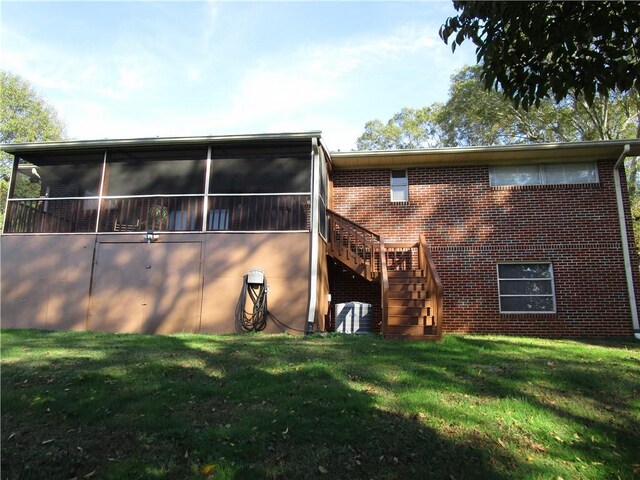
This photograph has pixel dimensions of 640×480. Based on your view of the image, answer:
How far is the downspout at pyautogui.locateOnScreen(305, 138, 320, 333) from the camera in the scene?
939 cm

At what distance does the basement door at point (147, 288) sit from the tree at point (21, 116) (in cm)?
1717

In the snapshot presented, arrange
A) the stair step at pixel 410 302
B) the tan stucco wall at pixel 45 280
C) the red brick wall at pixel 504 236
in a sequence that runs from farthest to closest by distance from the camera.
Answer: the red brick wall at pixel 504 236, the tan stucco wall at pixel 45 280, the stair step at pixel 410 302

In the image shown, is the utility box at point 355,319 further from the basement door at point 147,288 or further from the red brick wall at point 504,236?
the basement door at point 147,288

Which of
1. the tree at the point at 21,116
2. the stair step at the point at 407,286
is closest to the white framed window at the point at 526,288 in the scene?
the stair step at the point at 407,286

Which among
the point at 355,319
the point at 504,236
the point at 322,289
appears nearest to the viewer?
the point at 355,319

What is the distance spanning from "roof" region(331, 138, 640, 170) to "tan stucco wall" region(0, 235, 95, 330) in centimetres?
628

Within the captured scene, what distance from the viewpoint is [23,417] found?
419 centimetres

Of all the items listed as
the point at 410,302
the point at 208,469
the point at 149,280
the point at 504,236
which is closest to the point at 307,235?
the point at 410,302

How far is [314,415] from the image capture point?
168 inches

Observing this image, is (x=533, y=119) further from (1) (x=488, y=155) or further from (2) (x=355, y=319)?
(2) (x=355, y=319)

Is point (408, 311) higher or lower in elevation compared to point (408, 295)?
lower

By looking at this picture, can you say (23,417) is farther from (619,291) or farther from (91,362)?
(619,291)

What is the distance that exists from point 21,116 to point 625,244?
2614 centimetres

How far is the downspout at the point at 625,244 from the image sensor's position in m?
10.4
